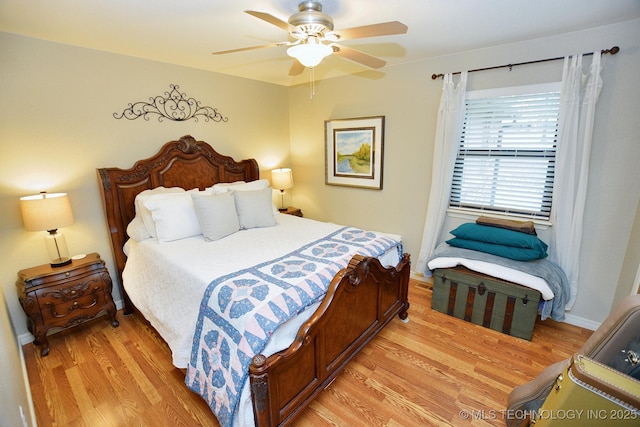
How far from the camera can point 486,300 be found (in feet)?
7.88

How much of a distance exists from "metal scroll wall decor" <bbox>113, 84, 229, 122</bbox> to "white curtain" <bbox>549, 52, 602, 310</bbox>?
132 inches

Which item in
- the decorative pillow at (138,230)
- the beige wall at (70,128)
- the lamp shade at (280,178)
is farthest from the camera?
the lamp shade at (280,178)

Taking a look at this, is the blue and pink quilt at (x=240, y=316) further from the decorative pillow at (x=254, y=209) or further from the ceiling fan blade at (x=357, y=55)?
the ceiling fan blade at (x=357, y=55)

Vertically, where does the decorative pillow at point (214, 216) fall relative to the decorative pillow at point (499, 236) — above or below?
above

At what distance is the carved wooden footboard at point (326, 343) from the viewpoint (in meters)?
1.34

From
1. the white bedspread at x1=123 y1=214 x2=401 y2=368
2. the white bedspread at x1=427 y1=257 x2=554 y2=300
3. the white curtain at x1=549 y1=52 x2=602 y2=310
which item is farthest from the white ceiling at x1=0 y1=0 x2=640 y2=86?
the white bedspread at x1=427 y1=257 x2=554 y2=300

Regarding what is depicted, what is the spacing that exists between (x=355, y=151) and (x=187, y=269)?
2.40m

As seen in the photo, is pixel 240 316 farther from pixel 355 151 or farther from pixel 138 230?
pixel 355 151

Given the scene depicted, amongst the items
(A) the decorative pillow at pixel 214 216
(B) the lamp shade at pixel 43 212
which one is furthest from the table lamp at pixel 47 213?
(A) the decorative pillow at pixel 214 216

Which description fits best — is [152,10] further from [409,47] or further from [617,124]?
[617,124]

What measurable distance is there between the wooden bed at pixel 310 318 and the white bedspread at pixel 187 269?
0.12 meters

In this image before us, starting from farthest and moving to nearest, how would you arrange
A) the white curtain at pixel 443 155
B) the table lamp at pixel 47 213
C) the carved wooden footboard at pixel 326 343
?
the white curtain at pixel 443 155
the table lamp at pixel 47 213
the carved wooden footboard at pixel 326 343

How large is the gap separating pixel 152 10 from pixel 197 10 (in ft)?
0.90

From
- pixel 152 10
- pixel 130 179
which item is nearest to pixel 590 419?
pixel 152 10
